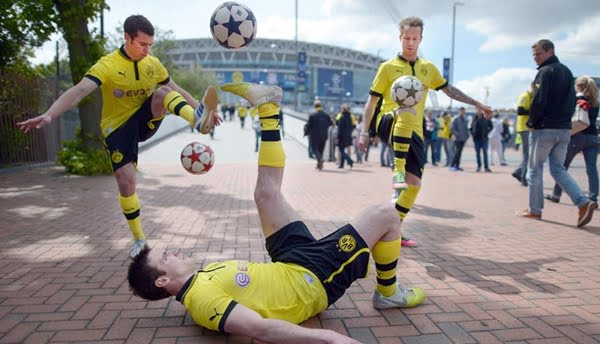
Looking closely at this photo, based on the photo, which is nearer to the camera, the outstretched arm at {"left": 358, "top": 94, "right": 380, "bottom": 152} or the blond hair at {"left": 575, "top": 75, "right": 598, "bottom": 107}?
the outstretched arm at {"left": 358, "top": 94, "right": 380, "bottom": 152}

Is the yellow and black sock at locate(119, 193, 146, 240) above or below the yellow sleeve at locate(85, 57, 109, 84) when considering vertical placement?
below

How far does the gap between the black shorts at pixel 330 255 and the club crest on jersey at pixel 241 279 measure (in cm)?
29

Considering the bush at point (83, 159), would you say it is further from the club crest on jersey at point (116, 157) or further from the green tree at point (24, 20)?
the club crest on jersey at point (116, 157)

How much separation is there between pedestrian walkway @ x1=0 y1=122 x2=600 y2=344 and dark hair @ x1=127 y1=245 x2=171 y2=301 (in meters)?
0.27

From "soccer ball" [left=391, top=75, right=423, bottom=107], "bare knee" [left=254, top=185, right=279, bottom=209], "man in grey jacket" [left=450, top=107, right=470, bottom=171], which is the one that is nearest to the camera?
"bare knee" [left=254, top=185, right=279, bottom=209]

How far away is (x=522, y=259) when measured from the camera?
4121mm

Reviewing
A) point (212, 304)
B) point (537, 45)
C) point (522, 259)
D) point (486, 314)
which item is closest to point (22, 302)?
point (212, 304)

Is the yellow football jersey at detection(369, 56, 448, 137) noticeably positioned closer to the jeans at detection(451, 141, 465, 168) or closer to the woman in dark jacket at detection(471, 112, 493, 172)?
the woman in dark jacket at detection(471, 112, 493, 172)

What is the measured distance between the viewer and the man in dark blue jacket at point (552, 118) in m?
5.54

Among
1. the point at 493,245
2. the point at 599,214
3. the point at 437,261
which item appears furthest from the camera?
the point at 599,214

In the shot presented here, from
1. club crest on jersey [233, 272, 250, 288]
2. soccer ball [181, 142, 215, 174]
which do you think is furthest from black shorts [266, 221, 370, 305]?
soccer ball [181, 142, 215, 174]

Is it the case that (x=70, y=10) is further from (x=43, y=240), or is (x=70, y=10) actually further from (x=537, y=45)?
(x=537, y=45)

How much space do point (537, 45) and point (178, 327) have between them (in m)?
5.82

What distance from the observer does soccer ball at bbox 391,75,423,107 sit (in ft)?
13.0
